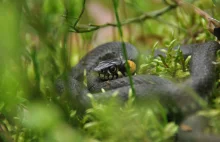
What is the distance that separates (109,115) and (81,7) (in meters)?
0.73

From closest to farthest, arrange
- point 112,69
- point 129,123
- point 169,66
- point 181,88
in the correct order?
point 129,123 → point 181,88 → point 169,66 → point 112,69

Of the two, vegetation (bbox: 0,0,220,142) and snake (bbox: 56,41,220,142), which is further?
snake (bbox: 56,41,220,142)

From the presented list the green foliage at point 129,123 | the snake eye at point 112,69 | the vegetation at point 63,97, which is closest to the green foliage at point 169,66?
the vegetation at point 63,97

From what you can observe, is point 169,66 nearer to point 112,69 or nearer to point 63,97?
point 112,69

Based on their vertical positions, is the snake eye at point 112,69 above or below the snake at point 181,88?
below

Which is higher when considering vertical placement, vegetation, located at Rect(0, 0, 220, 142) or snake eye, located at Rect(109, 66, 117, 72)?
vegetation, located at Rect(0, 0, 220, 142)

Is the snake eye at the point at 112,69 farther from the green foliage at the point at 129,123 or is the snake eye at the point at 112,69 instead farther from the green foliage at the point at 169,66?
the green foliage at the point at 129,123

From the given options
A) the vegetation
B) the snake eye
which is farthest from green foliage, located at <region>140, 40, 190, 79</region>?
the snake eye

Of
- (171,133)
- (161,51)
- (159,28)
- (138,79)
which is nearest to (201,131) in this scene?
(171,133)

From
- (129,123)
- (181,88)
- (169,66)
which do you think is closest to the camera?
(129,123)

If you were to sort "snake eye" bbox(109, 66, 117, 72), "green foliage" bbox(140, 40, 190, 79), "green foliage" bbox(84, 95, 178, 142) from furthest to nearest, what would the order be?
"snake eye" bbox(109, 66, 117, 72) → "green foliage" bbox(140, 40, 190, 79) → "green foliage" bbox(84, 95, 178, 142)

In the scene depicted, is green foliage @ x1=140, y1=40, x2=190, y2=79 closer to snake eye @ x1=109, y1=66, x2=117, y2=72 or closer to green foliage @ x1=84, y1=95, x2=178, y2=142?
snake eye @ x1=109, y1=66, x2=117, y2=72

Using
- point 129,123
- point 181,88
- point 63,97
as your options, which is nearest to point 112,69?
point 63,97

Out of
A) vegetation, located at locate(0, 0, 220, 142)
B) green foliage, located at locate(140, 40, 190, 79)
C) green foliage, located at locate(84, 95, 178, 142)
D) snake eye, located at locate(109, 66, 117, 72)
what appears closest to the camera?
vegetation, located at locate(0, 0, 220, 142)
